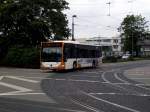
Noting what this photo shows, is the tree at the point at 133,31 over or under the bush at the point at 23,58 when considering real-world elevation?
over

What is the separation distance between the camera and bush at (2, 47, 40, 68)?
49.3m

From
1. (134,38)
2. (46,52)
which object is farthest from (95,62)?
(134,38)

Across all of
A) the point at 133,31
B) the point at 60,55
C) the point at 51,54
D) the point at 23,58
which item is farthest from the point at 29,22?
the point at 133,31

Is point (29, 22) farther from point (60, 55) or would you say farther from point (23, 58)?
point (60, 55)

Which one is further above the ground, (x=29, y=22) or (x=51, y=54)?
(x=29, y=22)

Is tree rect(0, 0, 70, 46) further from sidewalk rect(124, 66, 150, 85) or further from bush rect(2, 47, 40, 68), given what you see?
sidewalk rect(124, 66, 150, 85)

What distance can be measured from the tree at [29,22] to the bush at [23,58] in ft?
7.30

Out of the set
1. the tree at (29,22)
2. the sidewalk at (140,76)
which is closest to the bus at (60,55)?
the sidewalk at (140,76)

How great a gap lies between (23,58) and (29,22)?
5770mm

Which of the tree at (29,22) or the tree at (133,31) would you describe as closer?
the tree at (29,22)

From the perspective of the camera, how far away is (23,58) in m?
50.0

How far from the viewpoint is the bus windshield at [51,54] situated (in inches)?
1476

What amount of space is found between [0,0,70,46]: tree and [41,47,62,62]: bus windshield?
14766 mm

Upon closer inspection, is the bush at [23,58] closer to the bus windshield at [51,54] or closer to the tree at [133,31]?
the bus windshield at [51,54]
